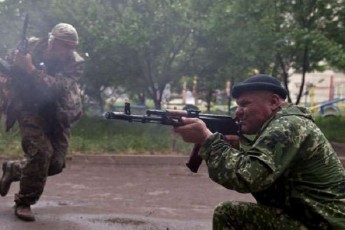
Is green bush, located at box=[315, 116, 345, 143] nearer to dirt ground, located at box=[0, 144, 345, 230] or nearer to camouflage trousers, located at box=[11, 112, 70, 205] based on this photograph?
dirt ground, located at box=[0, 144, 345, 230]

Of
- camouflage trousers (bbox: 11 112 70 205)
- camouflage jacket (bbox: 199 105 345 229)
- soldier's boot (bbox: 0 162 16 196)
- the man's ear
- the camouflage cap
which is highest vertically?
the camouflage cap

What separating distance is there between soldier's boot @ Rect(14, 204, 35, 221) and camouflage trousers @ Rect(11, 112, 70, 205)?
0.15 ft

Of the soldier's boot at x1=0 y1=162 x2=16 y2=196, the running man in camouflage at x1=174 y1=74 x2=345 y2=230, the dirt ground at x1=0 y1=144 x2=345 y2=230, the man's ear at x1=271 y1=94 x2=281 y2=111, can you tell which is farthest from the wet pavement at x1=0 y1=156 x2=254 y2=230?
the man's ear at x1=271 y1=94 x2=281 y2=111

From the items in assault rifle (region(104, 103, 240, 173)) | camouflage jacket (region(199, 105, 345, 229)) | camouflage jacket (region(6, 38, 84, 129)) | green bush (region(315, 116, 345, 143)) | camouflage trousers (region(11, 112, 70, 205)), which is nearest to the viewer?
camouflage jacket (region(199, 105, 345, 229))

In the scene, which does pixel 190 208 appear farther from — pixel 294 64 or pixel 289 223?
pixel 294 64

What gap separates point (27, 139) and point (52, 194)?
5.24 ft

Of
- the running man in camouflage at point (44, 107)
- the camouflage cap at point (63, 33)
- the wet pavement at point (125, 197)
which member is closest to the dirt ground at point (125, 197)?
the wet pavement at point (125, 197)

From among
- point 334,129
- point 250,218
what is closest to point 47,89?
point 250,218

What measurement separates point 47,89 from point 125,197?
1.97 metres

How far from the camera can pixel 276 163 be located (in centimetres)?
270

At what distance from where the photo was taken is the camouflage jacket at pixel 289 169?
2703mm

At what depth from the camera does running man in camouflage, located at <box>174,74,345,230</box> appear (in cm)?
271

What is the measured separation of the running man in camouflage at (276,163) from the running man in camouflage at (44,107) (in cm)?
213

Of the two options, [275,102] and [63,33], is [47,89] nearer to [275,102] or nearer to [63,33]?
[63,33]
